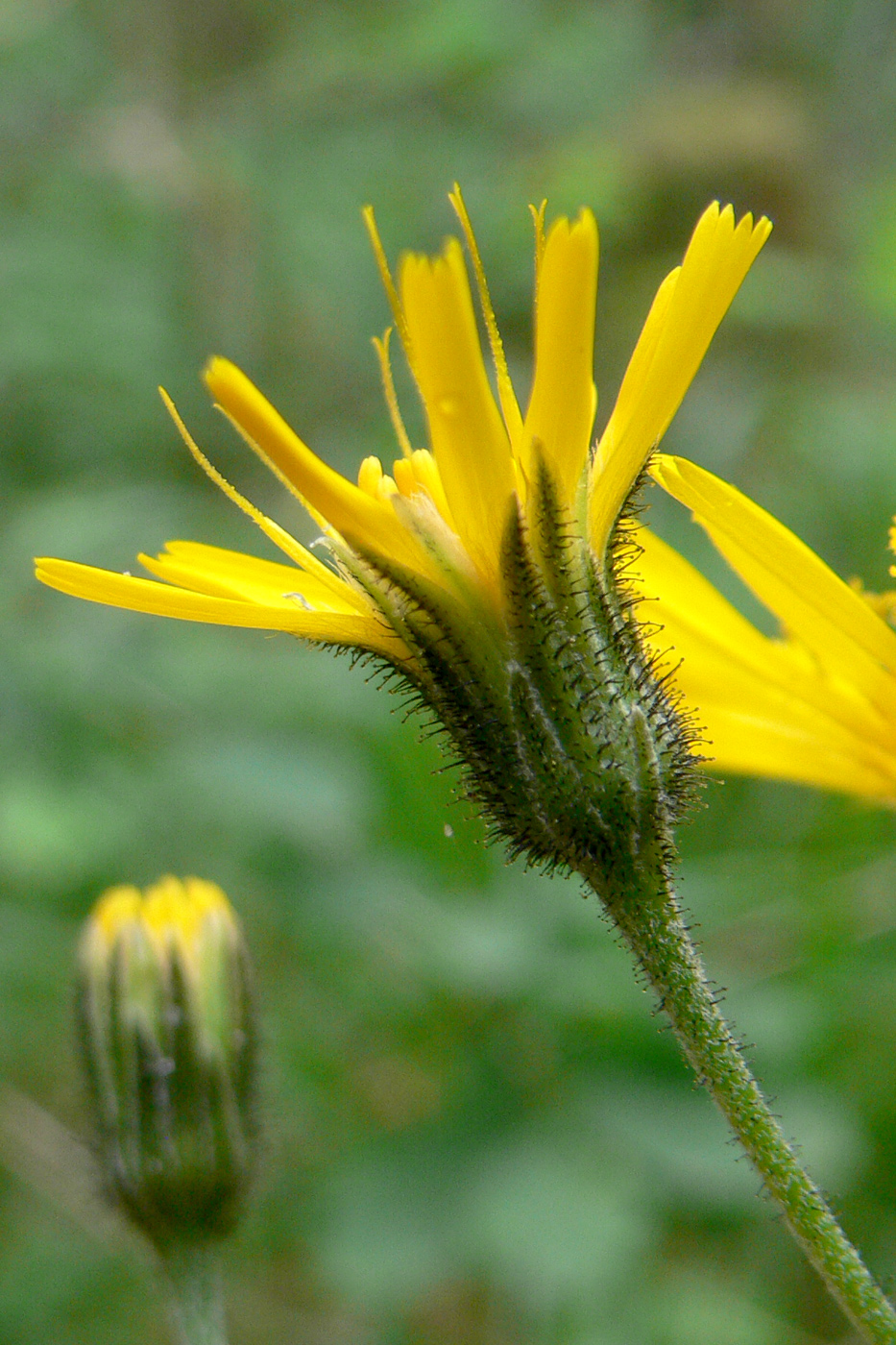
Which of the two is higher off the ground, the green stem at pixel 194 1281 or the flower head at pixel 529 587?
the flower head at pixel 529 587

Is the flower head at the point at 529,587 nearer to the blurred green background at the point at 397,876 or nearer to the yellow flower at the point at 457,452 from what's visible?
the yellow flower at the point at 457,452

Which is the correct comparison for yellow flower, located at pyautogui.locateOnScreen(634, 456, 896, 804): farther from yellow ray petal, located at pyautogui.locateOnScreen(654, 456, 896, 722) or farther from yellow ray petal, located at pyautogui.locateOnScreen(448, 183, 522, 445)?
yellow ray petal, located at pyautogui.locateOnScreen(448, 183, 522, 445)

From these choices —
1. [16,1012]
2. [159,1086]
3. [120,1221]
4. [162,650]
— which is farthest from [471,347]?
[16,1012]

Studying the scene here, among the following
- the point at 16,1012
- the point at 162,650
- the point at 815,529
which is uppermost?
the point at 815,529

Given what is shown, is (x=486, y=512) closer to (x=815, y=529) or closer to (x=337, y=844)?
(x=337, y=844)

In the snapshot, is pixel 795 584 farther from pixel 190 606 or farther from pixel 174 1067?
pixel 174 1067

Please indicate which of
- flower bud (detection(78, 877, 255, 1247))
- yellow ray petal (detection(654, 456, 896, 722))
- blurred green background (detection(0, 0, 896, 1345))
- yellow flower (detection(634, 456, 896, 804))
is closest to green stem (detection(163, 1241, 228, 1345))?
flower bud (detection(78, 877, 255, 1247))

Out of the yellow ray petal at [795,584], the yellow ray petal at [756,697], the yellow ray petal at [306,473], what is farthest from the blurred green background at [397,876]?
the yellow ray petal at [306,473]
